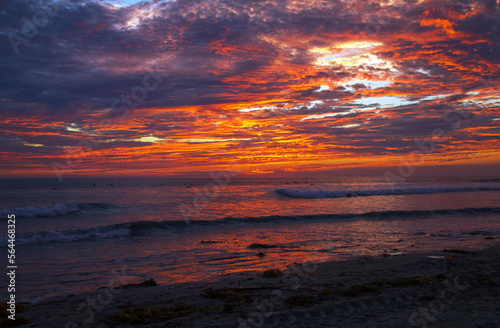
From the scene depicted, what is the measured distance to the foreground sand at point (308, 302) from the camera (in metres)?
6.75

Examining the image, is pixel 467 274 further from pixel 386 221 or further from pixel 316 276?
pixel 386 221

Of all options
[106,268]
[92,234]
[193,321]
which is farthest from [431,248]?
[92,234]

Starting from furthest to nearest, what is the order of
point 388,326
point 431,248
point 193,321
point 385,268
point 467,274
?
1. point 431,248
2. point 385,268
3. point 467,274
4. point 193,321
5. point 388,326

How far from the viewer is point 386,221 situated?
26.2 meters

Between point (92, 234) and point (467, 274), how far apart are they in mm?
20057

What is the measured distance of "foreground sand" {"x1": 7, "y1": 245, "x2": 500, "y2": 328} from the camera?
22.2 ft

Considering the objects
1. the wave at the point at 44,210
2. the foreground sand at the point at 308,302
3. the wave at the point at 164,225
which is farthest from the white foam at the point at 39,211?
the foreground sand at the point at 308,302

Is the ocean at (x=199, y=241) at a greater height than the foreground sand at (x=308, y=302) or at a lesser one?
lesser

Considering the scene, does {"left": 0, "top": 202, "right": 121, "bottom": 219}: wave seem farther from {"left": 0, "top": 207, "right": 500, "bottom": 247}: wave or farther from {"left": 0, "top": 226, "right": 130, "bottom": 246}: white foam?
{"left": 0, "top": 207, "right": 500, "bottom": 247}: wave

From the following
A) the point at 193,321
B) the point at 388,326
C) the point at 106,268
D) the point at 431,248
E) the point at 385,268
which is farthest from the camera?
the point at 431,248

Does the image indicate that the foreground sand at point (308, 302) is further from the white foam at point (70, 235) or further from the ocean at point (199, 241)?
the white foam at point (70, 235)

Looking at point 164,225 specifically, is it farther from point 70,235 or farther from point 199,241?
point 199,241

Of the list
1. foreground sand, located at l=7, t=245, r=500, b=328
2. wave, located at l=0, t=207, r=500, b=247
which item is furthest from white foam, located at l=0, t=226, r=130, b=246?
foreground sand, located at l=7, t=245, r=500, b=328

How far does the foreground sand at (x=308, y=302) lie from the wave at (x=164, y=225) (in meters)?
11.9
